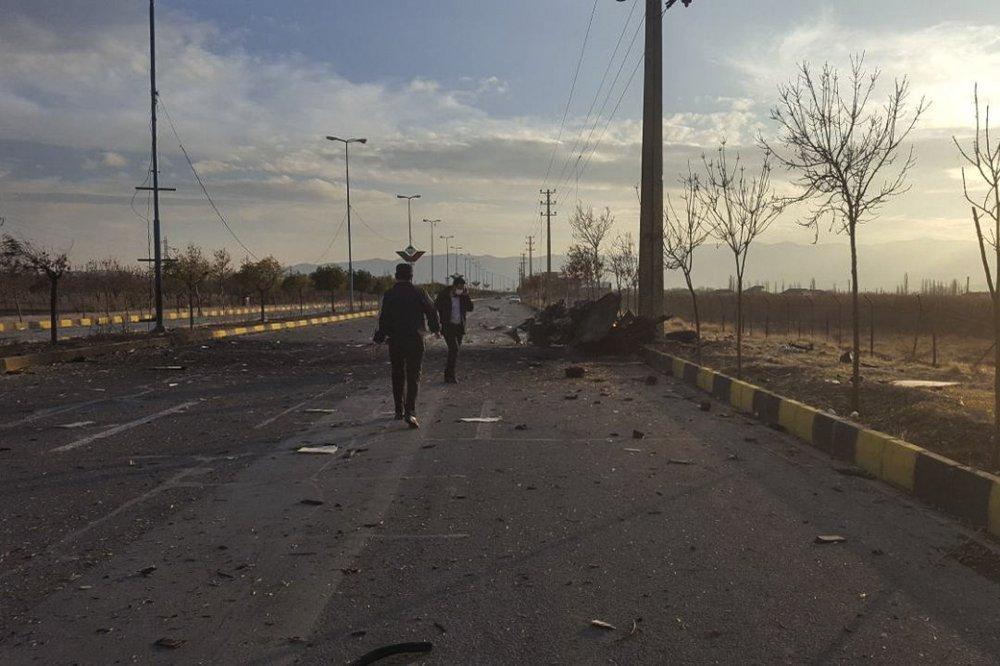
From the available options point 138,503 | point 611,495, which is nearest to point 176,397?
point 138,503

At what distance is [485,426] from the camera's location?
10.0 metres

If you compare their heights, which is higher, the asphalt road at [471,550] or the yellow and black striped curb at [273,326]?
the yellow and black striped curb at [273,326]

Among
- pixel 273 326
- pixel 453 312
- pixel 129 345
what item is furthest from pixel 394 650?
pixel 273 326

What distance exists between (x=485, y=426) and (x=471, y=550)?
198 inches

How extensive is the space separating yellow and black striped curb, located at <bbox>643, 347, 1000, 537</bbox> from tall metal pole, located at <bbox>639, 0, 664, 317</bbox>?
10678mm

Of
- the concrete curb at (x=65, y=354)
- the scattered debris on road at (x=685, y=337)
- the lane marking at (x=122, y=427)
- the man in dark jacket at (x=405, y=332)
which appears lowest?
the lane marking at (x=122, y=427)

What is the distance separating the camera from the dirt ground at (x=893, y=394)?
7859 millimetres

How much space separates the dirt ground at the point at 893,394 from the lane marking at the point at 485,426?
164 inches

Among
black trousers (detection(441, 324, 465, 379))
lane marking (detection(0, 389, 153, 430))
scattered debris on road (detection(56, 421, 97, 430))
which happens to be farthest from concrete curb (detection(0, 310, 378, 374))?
black trousers (detection(441, 324, 465, 379))


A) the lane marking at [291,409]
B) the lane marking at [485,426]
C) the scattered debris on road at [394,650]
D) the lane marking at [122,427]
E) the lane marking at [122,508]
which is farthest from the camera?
the lane marking at [291,409]

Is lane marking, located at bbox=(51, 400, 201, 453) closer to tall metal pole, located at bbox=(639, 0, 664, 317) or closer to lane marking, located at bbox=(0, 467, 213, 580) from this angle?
lane marking, located at bbox=(0, 467, 213, 580)

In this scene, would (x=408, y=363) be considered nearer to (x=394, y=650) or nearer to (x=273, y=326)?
(x=394, y=650)

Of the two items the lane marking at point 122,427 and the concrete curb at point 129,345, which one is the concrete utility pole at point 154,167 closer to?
the concrete curb at point 129,345

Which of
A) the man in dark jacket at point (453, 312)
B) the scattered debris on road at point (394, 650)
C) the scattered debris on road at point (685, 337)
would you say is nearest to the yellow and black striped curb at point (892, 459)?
the scattered debris on road at point (394, 650)
